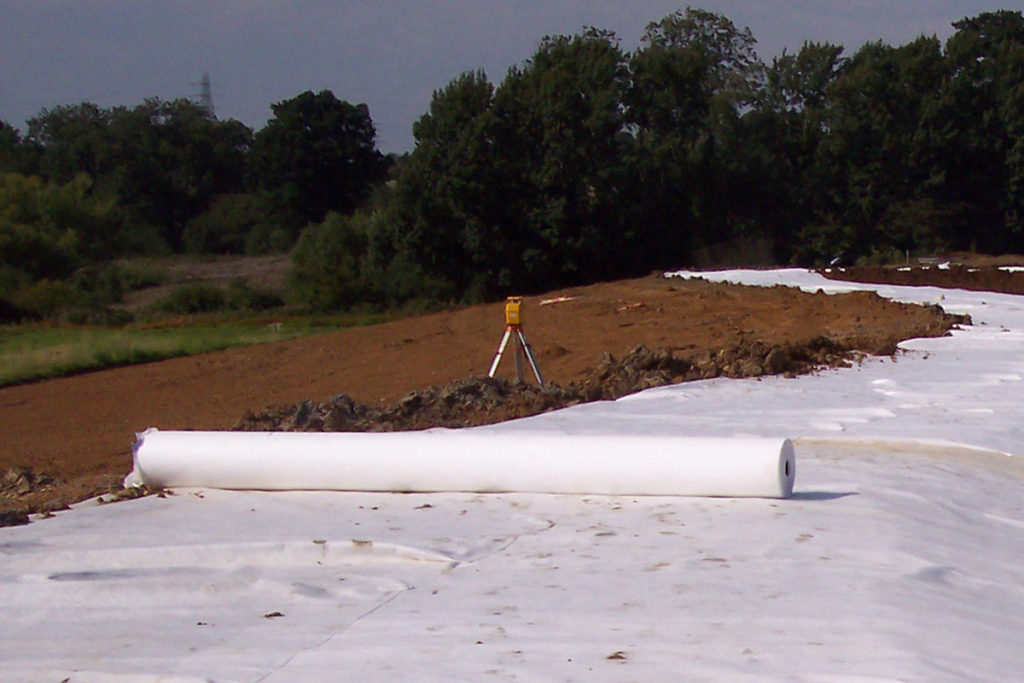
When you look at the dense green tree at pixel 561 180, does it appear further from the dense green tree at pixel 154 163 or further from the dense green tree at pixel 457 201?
the dense green tree at pixel 154 163

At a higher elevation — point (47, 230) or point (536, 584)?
point (47, 230)

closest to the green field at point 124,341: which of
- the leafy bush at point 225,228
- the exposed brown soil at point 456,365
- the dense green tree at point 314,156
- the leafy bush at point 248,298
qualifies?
the exposed brown soil at point 456,365

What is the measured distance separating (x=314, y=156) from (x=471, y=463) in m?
52.2

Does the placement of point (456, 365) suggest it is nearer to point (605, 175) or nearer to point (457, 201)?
point (457, 201)

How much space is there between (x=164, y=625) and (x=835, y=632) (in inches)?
89.9

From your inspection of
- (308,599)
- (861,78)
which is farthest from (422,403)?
(861,78)

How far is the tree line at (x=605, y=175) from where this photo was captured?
1583 inches

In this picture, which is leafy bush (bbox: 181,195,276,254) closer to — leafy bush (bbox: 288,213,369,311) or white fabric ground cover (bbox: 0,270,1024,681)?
leafy bush (bbox: 288,213,369,311)

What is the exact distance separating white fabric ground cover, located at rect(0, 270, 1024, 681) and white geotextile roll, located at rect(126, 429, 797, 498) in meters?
0.09

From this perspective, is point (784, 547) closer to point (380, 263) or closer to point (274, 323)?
point (274, 323)

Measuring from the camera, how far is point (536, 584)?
4316 mm

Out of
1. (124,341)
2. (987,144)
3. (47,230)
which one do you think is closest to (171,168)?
(47,230)

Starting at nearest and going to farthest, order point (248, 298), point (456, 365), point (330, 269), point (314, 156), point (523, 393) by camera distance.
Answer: point (523, 393), point (456, 365), point (330, 269), point (248, 298), point (314, 156)

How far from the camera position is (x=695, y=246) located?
44.8 m
